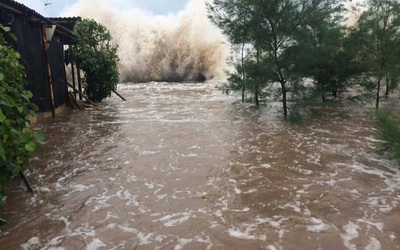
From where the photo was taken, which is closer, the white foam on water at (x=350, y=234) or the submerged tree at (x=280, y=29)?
the white foam on water at (x=350, y=234)

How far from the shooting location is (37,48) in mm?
9031

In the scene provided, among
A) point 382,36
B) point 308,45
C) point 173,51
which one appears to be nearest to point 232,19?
point 308,45

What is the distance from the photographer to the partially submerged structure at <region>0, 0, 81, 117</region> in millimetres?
7613

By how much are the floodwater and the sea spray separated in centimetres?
2052

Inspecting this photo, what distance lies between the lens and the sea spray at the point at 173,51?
27.8m

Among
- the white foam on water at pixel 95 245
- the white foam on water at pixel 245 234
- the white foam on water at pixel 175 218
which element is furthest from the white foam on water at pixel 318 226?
the white foam on water at pixel 95 245

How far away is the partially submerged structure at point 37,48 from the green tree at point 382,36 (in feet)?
29.4

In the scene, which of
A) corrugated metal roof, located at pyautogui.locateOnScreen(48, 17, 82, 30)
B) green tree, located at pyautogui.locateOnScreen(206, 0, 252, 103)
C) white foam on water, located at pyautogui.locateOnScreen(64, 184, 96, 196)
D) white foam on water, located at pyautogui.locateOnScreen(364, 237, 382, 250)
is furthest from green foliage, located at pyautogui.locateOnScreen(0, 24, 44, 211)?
corrugated metal roof, located at pyautogui.locateOnScreen(48, 17, 82, 30)

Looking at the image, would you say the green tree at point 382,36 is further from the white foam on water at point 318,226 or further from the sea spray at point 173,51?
the sea spray at point 173,51

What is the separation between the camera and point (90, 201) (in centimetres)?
400

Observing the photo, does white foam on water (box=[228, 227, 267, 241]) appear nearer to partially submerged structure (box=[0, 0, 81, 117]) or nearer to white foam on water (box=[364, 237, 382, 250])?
white foam on water (box=[364, 237, 382, 250])

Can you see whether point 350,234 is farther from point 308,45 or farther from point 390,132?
point 308,45

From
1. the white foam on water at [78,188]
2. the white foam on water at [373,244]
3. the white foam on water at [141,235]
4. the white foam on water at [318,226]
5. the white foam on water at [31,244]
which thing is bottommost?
the white foam on water at [31,244]

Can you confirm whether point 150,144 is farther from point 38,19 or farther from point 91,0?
point 91,0
